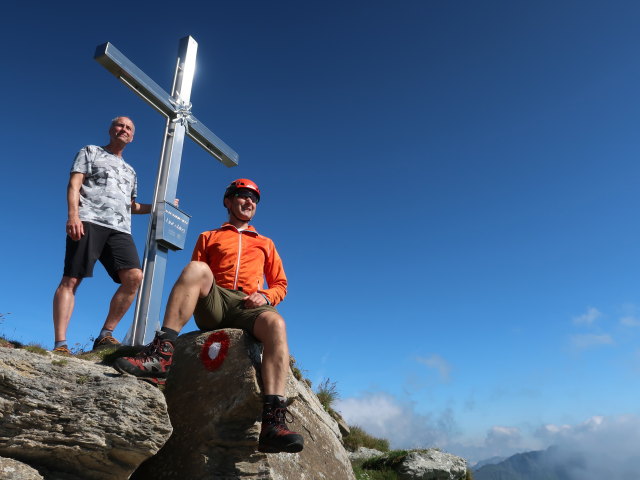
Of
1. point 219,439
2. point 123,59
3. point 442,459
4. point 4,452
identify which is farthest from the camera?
point 442,459

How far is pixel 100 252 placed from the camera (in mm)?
6387

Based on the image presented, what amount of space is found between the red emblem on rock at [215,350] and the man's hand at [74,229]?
7.64 feet

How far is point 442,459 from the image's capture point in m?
11.2

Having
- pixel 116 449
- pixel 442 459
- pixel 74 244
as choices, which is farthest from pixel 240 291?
pixel 442 459

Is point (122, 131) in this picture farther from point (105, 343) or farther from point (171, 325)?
point (171, 325)

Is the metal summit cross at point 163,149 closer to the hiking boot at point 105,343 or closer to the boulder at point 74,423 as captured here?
the hiking boot at point 105,343

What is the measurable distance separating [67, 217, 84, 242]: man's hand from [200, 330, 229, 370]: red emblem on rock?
2329mm

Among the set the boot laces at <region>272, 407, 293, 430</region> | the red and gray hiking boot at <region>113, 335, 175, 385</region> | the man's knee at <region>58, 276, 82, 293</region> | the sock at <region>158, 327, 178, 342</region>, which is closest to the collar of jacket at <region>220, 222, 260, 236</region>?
the sock at <region>158, 327, 178, 342</region>

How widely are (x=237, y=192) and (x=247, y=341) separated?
1.86m

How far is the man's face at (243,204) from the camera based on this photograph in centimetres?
589

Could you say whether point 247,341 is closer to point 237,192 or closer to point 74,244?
point 237,192

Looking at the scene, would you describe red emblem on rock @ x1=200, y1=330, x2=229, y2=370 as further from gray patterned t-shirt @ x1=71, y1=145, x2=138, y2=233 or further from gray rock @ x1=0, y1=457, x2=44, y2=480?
gray patterned t-shirt @ x1=71, y1=145, x2=138, y2=233

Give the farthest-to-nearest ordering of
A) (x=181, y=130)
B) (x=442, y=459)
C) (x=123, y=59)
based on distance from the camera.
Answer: (x=442, y=459) → (x=181, y=130) → (x=123, y=59)

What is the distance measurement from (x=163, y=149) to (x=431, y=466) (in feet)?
27.4
